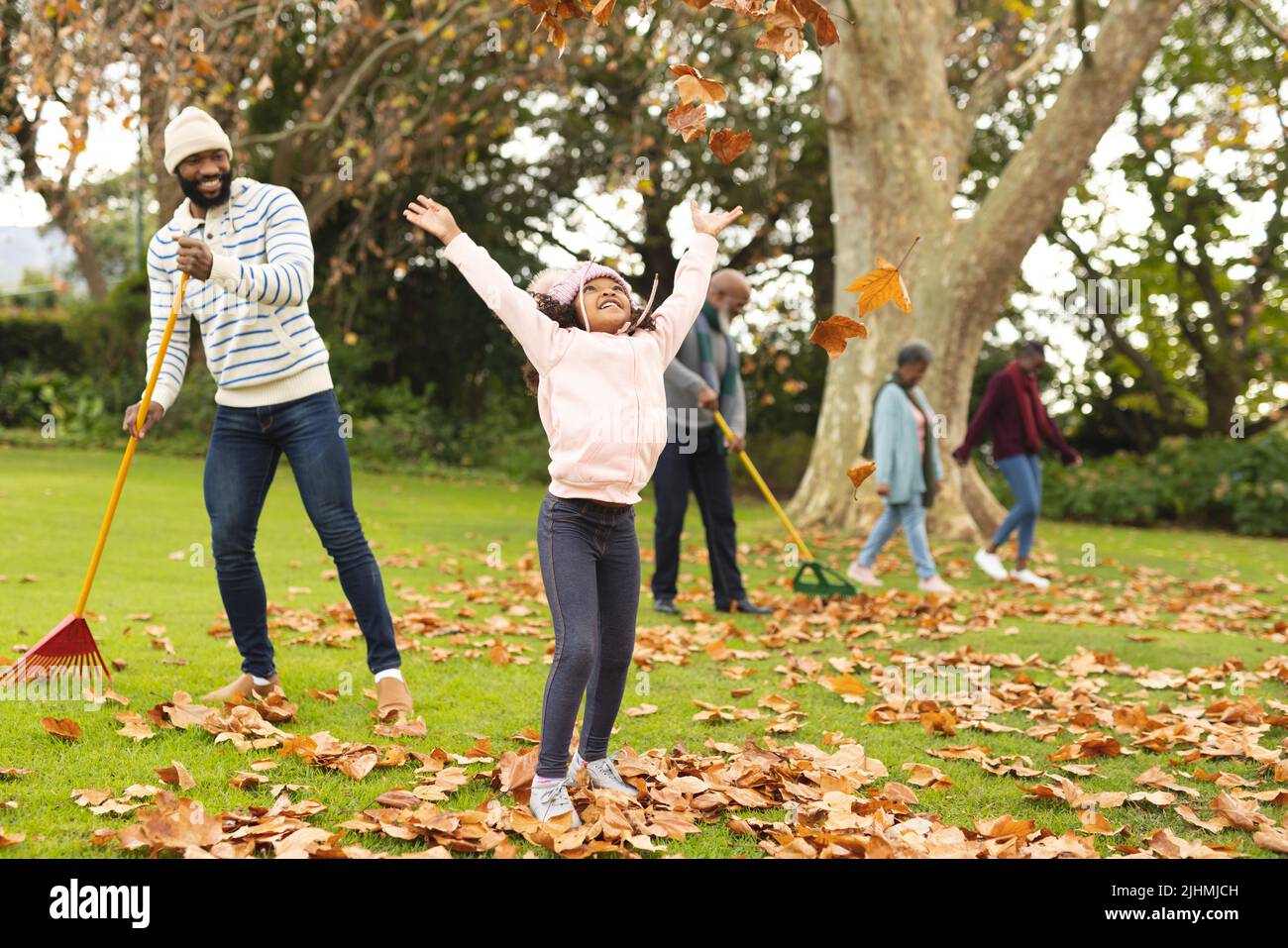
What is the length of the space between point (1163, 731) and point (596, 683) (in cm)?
230

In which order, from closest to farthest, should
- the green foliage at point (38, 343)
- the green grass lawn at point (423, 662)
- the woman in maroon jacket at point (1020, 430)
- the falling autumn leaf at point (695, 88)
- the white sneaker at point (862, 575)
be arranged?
the falling autumn leaf at point (695, 88), the green grass lawn at point (423, 662), the white sneaker at point (862, 575), the woman in maroon jacket at point (1020, 430), the green foliage at point (38, 343)

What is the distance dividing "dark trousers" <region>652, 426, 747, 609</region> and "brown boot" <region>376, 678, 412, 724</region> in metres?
3.08

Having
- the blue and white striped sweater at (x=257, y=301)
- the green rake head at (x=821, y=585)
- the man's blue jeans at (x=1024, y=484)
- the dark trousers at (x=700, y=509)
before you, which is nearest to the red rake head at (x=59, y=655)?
the blue and white striped sweater at (x=257, y=301)

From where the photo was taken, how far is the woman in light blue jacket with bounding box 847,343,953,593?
27.7 feet

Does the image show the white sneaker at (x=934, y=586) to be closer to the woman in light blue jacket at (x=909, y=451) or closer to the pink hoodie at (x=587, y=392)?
the woman in light blue jacket at (x=909, y=451)

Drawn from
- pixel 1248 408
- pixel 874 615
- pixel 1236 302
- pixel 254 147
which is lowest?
pixel 874 615

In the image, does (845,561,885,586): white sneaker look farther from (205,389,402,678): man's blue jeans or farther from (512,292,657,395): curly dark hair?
(512,292,657,395): curly dark hair

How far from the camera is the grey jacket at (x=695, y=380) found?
7.15 m

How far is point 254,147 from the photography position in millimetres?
20250

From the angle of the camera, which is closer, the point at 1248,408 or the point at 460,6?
the point at 460,6

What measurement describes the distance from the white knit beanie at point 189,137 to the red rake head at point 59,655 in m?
Answer: 1.80

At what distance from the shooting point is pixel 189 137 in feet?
14.6
